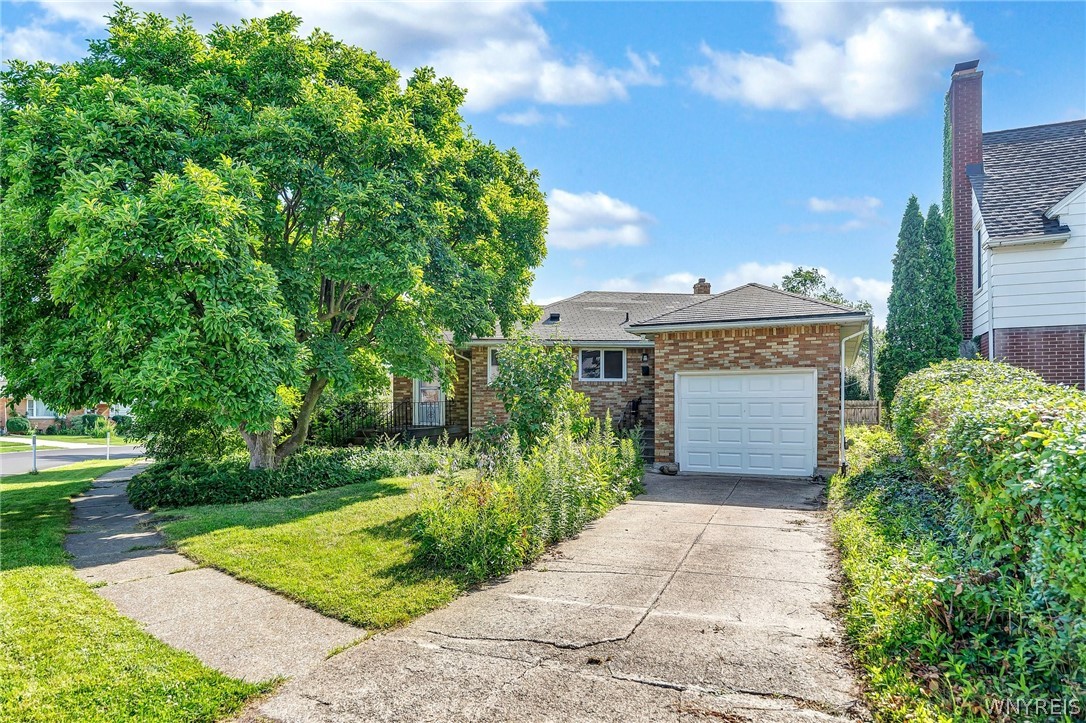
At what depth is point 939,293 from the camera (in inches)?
677

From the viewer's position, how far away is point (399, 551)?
6.46 meters

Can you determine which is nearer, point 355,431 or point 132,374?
point 132,374

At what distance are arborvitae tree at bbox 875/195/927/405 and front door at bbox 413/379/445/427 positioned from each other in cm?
1378

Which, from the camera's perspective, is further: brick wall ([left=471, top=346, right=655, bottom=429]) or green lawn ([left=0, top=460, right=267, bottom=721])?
brick wall ([left=471, top=346, right=655, bottom=429])

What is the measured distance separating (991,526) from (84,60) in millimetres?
13237

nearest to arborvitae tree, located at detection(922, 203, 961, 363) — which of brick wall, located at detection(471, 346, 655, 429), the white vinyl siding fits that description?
the white vinyl siding

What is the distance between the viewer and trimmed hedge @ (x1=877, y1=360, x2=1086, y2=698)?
112 inches

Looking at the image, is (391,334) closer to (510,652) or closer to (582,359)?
(582,359)

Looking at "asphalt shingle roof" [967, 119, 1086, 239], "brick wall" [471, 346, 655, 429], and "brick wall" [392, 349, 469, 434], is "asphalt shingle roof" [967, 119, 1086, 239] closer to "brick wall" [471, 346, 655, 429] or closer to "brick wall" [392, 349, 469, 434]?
"brick wall" [471, 346, 655, 429]

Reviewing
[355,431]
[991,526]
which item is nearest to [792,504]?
[991,526]

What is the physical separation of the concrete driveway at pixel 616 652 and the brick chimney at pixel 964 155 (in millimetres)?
12796

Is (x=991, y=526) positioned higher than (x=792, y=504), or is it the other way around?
(x=991, y=526)

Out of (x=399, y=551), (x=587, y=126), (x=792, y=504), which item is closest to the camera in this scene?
(x=399, y=551)

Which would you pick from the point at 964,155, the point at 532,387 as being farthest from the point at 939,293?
the point at 532,387
